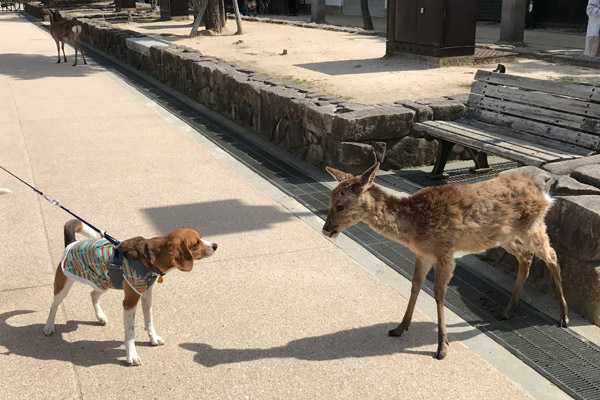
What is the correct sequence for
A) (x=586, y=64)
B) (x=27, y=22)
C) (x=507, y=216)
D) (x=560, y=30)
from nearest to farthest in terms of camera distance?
(x=507, y=216)
(x=586, y=64)
(x=560, y=30)
(x=27, y=22)

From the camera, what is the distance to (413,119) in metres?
7.62

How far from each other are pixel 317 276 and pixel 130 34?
15.1 meters

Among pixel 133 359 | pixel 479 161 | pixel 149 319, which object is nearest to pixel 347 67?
pixel 479 161

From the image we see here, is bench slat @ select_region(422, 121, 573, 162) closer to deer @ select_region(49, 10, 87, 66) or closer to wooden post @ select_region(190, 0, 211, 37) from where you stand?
deer @ select_region(49, 10, 87, 66)

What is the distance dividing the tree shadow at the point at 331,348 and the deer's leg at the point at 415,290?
2.1 inches

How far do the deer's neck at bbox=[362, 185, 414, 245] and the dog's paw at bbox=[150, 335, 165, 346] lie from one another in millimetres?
1487

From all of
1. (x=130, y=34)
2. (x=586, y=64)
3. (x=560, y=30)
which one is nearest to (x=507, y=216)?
(x=586, y=64)

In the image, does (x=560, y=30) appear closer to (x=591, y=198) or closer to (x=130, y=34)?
(x=130, y=34)

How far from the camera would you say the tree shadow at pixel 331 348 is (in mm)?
3898

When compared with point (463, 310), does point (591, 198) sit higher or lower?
higher

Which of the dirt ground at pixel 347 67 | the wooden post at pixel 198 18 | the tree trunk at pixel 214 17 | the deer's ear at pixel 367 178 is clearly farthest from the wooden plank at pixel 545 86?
the tree trunk at pixel 214 17

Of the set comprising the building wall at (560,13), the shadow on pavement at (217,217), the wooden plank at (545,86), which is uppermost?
the building wall at (560,13)

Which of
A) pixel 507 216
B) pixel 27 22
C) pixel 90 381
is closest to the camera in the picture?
pixel 90 381

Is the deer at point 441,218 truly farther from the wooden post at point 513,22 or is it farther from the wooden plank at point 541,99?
the wooden post at point 513,22
